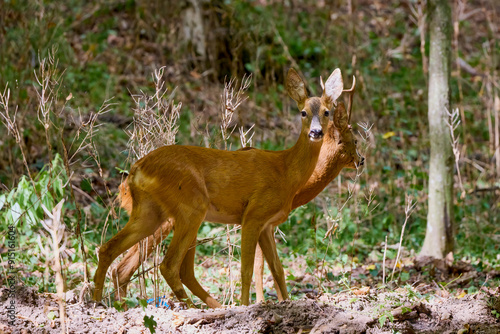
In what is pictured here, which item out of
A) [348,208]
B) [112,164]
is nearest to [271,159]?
[348,208]

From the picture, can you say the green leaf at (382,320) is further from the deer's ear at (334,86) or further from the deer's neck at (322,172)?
the deer's ear at (334,86)

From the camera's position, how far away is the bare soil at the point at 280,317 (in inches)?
172

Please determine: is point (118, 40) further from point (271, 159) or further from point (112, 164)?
point (271, 159)

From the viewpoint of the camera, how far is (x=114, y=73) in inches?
485

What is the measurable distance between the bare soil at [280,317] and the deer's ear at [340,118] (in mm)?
1679

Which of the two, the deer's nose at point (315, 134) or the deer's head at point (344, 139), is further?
the deer's head at point (344, 139)

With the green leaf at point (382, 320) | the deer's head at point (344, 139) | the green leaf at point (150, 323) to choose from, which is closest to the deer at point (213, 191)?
the deer's head at point (344, 139)

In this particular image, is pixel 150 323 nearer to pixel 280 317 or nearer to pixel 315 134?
pixel 280 317

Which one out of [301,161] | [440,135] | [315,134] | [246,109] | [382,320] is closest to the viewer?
[382,320]

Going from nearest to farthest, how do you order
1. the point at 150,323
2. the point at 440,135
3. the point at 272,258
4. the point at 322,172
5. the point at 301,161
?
the point at 150,323, the point at 301,161, the point at 272,258, the point at 322,172, the point at 440,135

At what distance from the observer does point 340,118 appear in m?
5.79

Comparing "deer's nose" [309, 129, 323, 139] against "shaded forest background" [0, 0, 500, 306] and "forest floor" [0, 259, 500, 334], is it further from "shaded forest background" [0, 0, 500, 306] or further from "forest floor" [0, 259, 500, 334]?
"forest floor" [0, 259, 500, 334]

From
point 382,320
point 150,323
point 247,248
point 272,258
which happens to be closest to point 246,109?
point 272,258

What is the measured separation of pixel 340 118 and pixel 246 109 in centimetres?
596
